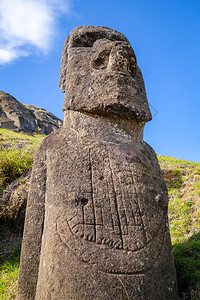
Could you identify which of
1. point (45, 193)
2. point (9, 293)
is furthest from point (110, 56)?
point (9, 293)

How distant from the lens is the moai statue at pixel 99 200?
206cm

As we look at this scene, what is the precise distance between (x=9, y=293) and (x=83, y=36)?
334cm

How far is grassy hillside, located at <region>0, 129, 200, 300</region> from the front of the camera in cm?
312

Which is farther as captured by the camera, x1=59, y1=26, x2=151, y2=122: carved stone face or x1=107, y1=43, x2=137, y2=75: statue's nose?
x1=107, y1=43, x2=137, y2=75: statue's nose

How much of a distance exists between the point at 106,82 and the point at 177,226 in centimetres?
287

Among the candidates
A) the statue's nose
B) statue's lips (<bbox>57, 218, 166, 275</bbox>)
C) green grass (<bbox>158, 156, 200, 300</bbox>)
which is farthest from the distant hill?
statue's lips (<bbox>57, 218, 166, 275</bbox>)

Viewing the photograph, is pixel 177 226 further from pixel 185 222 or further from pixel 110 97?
pixel 110 97

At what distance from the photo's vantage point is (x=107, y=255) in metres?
2.08

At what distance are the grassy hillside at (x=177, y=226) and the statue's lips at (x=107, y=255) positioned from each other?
959 millimetres

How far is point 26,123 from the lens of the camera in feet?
97.6

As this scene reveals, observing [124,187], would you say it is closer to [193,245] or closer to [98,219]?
[98,219]

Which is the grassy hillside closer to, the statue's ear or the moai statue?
the moai statue

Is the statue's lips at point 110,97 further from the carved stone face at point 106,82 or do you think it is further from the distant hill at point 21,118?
the distant hill at point 21,118

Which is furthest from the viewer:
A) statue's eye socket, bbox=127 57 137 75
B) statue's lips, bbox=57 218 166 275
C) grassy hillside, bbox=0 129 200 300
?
grassy hillside, bbox=0 129 200 300
